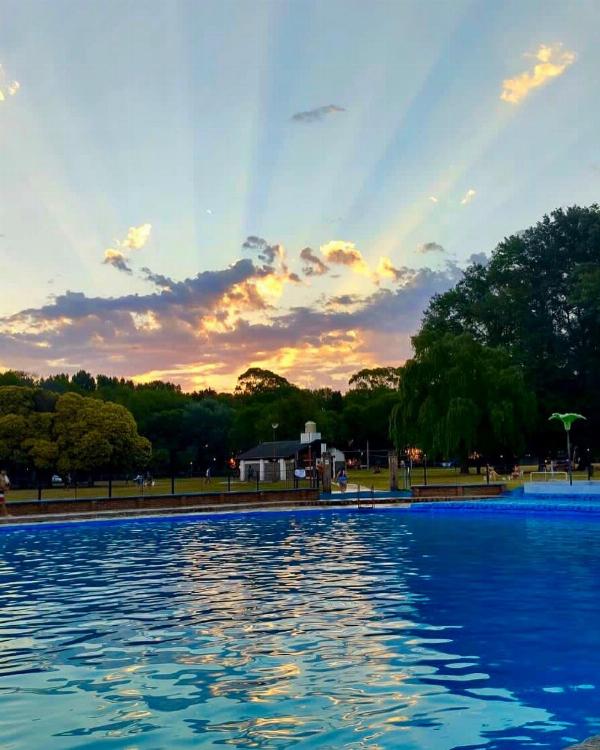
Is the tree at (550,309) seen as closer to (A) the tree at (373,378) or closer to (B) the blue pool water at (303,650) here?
(B) the blue pool water at (303,650)

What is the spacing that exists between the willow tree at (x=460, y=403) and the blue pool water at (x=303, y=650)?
3176 centimetres

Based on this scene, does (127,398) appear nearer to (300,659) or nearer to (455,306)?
(455,306)

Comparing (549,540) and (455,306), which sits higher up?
(455,306)

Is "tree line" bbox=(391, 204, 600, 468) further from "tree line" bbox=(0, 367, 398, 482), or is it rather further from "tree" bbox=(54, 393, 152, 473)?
"tree" bbox=(54, 393, 152, 473)

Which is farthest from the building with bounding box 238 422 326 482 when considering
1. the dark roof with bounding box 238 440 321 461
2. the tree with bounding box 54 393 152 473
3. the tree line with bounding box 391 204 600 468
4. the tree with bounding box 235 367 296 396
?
the tree with bounding box 235 367 296 396

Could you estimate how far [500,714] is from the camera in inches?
287

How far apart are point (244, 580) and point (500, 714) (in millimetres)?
8990

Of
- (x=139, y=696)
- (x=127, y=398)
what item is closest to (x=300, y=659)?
(x=139, y=696)

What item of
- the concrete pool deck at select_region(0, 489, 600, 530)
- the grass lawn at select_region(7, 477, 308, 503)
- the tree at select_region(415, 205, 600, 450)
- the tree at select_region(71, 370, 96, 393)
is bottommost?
the concrete pool deck at select_region(0, 489, 600, 530)

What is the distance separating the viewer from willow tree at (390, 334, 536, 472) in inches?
2024

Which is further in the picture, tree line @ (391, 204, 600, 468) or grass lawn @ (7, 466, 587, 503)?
tree line @ (391, 204, 600, 468)

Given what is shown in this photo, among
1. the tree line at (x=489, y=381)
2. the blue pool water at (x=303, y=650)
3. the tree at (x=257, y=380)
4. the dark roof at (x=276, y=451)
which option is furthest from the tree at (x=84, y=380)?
the blue pool water at (x=303, y=650)

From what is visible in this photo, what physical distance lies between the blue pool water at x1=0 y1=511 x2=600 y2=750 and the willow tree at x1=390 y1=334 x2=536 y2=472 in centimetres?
3176

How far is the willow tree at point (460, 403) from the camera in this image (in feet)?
169
